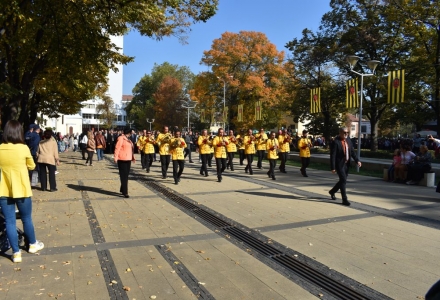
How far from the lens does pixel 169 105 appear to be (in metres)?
69.8

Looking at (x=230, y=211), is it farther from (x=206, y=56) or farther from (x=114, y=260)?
(x=206, y=56)

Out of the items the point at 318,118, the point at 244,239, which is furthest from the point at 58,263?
the point at 318,118

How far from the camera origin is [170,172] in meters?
16.4

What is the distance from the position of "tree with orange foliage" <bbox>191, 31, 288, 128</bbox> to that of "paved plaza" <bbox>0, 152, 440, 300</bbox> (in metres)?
30.9

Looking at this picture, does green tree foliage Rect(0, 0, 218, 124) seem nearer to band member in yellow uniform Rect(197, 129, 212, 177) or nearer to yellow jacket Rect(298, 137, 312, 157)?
band member in yellow uniform Rect(197, 129, 212, 177)

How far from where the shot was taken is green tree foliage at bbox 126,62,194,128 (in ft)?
257

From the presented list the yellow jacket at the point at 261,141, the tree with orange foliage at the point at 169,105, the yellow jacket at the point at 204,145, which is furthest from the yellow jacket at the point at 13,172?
the tree with orange foliage at the point at 169,105

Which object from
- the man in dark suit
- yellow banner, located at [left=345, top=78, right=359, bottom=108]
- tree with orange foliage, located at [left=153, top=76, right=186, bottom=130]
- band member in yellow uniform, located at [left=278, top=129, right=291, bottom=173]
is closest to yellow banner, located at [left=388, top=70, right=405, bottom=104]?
yellow banner, located at [left=345, top=78, right=359, bottom=108]

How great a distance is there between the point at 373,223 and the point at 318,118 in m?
32.9

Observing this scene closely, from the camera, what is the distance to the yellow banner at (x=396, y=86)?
19348 millimetres

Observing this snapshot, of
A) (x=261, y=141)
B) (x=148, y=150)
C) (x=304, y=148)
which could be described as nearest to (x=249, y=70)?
(x=261, y=141)

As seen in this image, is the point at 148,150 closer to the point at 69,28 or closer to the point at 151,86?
the point at 69,28

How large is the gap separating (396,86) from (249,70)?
76.8 ft

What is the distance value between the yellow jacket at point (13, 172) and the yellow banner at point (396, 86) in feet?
61.7
